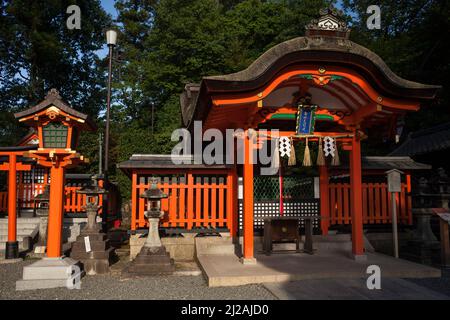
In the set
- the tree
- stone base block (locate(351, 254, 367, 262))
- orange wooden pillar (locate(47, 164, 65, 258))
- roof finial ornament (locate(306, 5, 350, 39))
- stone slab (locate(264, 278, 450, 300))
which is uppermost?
the tree

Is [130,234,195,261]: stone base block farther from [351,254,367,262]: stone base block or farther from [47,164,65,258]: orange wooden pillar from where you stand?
[351,254,367,262]: stone base block

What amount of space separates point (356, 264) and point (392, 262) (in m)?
0.91

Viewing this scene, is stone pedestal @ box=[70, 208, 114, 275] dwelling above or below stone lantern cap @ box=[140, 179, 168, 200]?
below

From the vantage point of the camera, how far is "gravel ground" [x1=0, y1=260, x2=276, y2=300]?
19.7 feet

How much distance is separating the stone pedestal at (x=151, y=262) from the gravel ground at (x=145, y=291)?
0.25 m

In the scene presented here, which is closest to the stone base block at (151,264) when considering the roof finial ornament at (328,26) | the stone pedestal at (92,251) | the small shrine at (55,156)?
the stone pedestal at (92,251)

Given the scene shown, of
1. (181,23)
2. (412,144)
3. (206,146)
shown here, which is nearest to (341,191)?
(206,146)

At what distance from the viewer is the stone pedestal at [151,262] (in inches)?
304

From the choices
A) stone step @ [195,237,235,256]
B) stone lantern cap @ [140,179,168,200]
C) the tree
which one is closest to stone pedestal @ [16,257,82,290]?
stone lantern cap @ [140,179,168,200]

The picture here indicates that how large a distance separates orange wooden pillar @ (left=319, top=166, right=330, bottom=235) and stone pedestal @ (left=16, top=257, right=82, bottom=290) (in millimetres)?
6671

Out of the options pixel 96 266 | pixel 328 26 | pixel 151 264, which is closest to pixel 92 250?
pixel 96 266

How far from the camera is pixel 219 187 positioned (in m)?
10.1

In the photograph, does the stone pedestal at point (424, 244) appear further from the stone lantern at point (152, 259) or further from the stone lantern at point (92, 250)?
the stone lantern at point (92, 250)

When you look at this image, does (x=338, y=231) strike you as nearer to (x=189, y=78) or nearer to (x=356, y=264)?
(x=356, y=264)
